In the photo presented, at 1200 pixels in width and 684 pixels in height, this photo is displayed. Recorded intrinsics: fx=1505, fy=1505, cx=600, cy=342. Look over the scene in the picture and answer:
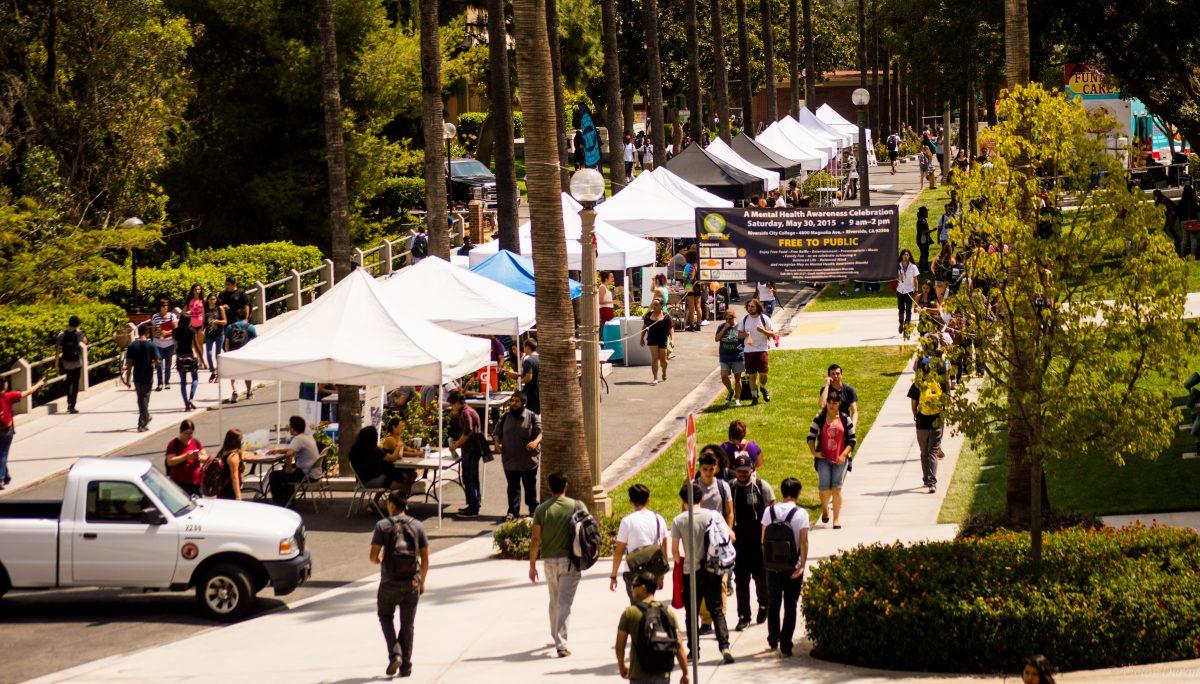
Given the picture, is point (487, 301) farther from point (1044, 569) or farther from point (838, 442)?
point (1044, 569)

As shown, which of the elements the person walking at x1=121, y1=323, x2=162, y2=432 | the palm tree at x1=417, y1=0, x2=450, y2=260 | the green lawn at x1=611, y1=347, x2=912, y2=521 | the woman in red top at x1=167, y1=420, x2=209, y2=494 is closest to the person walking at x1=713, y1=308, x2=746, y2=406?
the green lawn at x1=611, y1=347, x2=912, y2=521

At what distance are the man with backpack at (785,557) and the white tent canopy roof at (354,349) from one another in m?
7.54

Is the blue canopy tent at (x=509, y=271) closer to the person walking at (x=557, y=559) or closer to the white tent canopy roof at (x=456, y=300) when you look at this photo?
the white tent canopy roof at (x=456, y=300)

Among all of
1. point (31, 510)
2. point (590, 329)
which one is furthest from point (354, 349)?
point (31, 510)

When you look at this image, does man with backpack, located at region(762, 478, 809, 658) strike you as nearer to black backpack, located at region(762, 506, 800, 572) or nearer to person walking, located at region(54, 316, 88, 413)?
black backpack, located at region(762, 506, 800, 572)

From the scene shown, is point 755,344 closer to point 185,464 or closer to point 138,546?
point 185,464

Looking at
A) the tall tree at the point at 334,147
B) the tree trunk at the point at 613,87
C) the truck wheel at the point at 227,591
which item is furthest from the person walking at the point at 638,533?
the tree trunk at the point at 613,87

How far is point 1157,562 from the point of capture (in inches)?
519

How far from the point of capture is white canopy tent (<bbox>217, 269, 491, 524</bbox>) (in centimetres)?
1992

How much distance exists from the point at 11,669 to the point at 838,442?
9.50 metres

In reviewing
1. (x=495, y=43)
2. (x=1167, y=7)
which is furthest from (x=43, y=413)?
(x=1167, y=7)

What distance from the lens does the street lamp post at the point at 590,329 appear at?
18.7m

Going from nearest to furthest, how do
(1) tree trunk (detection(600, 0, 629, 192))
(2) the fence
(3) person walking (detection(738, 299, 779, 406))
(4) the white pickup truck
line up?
1. (4) the white pickup truck
2. (3) person walking (detection(738, 299, 779, 406))
3. (2) the fence
4. (1) tree trunk (detection(600, 0, 629, 192))

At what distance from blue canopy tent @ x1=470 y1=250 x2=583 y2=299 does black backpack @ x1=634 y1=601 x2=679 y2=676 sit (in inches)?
721
